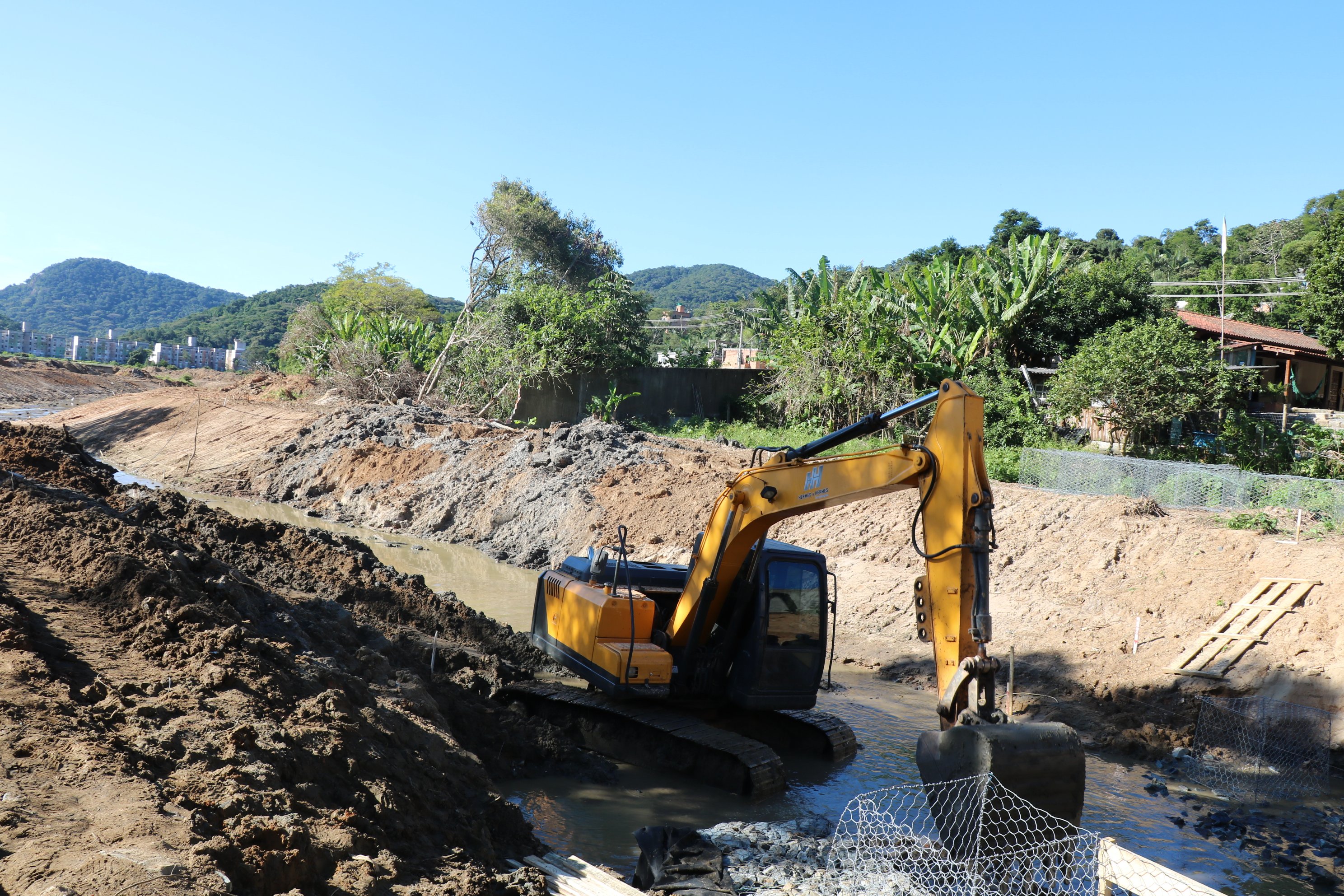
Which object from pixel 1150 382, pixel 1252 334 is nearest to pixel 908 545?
pixel 1150 382

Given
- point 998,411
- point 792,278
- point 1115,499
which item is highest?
point 792,278

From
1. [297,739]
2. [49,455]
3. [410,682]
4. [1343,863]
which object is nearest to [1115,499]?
[1343,863]

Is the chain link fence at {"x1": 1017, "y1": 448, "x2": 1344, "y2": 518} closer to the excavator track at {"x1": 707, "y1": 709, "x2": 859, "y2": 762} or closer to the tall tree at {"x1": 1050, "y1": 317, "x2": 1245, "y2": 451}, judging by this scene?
the tall tree at {"x1": 1050, "y1": 317, "x2": 1245, "y2": 451}

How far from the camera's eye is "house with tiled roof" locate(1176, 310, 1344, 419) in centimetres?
2586

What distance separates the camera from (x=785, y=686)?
8.09m

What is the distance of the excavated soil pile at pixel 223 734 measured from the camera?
4.07 meters

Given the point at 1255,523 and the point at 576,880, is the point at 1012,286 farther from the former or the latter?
the point at 576,880

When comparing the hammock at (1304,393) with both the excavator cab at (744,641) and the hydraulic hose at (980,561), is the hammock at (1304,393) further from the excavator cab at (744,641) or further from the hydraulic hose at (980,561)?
the hydraulic hose at (980,561)

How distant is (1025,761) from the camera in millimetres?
4867

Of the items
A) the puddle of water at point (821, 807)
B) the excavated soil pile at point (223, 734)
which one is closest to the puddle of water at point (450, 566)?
the excavated soil pile at point (223, 734)

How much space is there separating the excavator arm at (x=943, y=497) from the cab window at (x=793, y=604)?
0.84 metres

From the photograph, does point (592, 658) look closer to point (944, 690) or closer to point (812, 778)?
point (812, 778)

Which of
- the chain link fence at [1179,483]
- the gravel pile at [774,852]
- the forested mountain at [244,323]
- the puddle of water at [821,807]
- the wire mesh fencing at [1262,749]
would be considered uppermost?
the forested mountain at [244,323]

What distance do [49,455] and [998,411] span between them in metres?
19.2
